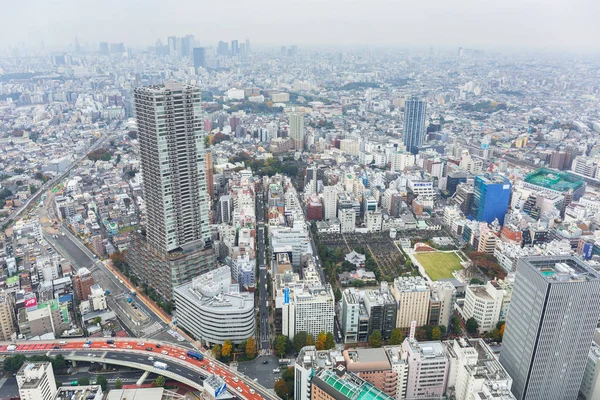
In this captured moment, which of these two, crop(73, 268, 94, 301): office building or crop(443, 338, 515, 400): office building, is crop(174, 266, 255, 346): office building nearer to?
crop(73, 268, 94, 301): office building

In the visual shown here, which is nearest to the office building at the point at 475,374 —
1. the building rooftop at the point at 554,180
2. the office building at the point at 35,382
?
the office building at the point at 35,382

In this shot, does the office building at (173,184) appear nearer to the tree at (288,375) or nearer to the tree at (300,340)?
the tree at (300,340)

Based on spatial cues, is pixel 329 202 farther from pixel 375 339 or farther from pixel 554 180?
pixel 554 180

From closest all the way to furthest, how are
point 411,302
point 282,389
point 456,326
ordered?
point 282,389 < point 411,302 < point 456,326

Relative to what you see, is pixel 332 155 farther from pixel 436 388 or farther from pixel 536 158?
pixel 436 388

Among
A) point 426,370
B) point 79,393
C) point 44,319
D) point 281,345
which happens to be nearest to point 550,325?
point 426,370
